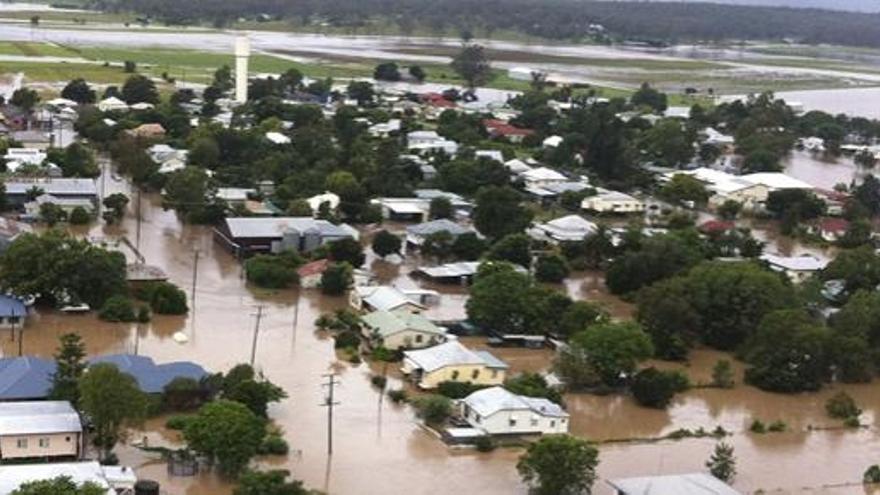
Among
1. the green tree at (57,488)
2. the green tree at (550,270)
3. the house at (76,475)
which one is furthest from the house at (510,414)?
the green tree at (550,270)

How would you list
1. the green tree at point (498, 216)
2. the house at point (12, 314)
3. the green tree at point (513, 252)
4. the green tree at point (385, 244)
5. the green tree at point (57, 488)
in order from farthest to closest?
the green tree at point (498, 216), the green tree at point (385, 244), the green tree at point (513, 252), the house at point (12, 314), the green tree at point (57, 488)

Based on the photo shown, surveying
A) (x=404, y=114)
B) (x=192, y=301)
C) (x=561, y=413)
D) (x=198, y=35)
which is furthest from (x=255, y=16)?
(x=561, y=413)

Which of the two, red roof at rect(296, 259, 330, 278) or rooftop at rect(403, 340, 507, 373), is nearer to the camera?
rooftop at rect(403, 340, 507, 373)

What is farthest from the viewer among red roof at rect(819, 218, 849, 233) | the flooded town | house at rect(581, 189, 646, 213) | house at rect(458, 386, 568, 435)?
house at rect(581, 189, 646, 213)

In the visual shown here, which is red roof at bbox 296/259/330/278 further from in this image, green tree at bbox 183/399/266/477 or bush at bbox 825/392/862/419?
bush at bbox 825/392/862/419

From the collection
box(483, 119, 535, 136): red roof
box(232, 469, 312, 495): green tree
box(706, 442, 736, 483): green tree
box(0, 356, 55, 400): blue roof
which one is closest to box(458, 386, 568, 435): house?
box(706, 442, 736, 483): green tree

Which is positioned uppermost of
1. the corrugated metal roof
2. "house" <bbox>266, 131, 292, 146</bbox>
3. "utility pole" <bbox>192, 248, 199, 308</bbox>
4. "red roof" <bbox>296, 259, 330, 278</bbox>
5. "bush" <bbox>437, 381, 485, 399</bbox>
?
"house" <bbox>266, 131, 292, 146</bbox>

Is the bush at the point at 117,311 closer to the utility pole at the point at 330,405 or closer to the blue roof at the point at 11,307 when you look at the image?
the blue roof at the point at 11,307
